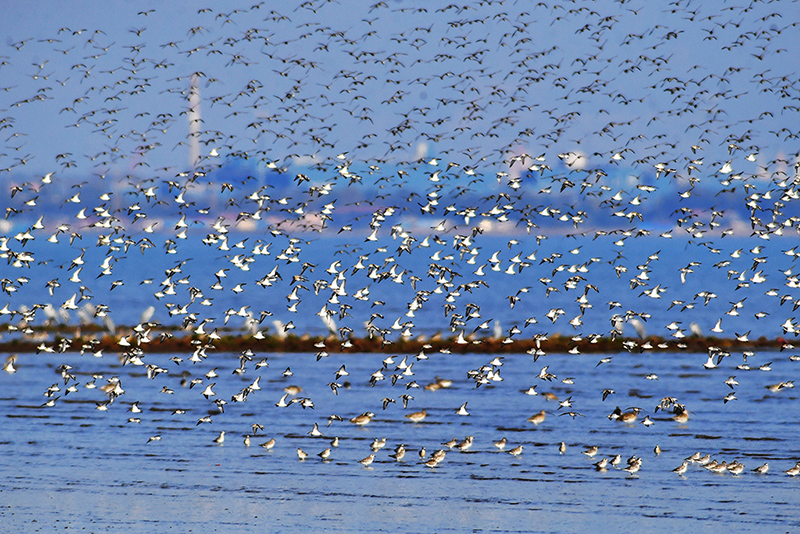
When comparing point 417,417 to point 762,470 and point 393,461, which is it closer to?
point 393,461

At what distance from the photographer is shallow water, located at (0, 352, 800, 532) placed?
26609mm

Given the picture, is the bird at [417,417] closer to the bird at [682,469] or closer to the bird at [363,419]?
the bird at [363,419]

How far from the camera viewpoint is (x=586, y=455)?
113 feet

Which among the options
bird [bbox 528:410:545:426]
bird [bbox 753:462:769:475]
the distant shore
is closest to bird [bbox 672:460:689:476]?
bird [bbox 753:462:769:475]

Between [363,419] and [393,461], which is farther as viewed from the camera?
[363,419]

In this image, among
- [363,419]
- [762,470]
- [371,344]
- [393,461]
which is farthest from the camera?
[371,344]

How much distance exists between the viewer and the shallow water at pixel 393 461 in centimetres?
2661

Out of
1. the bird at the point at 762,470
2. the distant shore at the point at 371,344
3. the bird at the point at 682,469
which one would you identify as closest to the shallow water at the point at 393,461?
the bird at the point at 682,469

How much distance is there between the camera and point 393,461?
1315 inches

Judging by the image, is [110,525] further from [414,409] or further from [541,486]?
[414,409]

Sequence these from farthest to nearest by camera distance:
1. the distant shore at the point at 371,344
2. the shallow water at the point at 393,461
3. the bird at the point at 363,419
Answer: the distant shore at the point at 371,344 → the bird at the point at 363,419 → the shallow water at the point at 393,461

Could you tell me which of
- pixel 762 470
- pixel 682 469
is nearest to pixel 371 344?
pixel 682 469

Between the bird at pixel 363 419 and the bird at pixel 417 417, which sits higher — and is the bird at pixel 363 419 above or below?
below

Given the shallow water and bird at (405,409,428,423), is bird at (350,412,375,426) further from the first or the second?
bird at (405,409,428,423)
